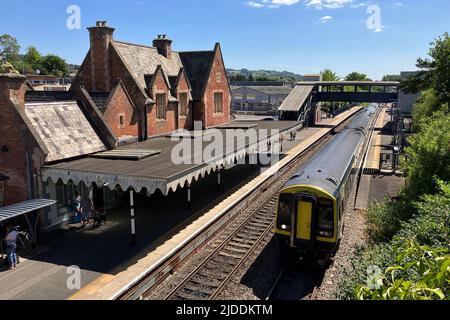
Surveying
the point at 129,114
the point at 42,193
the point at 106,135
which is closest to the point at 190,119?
the point at 129,114

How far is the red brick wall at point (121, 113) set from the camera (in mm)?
21683

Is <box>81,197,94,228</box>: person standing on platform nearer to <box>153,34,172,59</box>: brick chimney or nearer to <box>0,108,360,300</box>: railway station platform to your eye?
<box>0,108,360,300</box>: railway station platform

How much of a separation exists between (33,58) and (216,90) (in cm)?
14533

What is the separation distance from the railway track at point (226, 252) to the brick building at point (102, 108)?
7.15m

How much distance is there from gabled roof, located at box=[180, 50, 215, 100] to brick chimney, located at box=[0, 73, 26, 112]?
55.5 feet

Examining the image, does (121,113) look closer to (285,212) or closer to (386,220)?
(285,212)

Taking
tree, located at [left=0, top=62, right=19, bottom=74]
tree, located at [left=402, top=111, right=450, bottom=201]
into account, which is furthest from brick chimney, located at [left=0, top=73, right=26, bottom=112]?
tree, located at [left=402, top=111, right=450, bottom=201]

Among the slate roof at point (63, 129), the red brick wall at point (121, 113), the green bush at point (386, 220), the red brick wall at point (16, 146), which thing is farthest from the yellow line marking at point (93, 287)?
the red brick wall at point (121, 113)

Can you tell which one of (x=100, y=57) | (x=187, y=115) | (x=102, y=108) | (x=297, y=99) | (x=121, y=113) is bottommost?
(x=187, y=115)

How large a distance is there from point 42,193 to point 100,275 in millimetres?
5876

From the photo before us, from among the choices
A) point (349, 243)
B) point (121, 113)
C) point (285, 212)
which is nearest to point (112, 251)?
point (285, 212)

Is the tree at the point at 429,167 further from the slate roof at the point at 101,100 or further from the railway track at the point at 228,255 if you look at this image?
the slate roof at the point at 101,100

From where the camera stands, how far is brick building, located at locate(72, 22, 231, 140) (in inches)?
915

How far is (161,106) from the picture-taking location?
89.4ft
